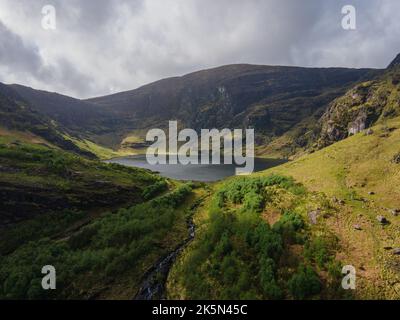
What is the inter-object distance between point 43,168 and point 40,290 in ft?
108

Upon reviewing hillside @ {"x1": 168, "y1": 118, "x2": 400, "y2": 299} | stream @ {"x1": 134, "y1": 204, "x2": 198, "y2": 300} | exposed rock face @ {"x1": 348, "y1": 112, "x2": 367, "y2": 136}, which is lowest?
stream @ {"x1": 134, "y1": 204, "x2": 198, "y2": 300}

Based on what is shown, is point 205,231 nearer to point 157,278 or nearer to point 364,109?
point 157,278

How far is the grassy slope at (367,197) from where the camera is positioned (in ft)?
87.5

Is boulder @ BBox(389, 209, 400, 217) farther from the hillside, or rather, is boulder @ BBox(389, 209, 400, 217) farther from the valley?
the valley

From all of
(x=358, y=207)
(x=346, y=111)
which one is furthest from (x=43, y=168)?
(x=346, y=111)

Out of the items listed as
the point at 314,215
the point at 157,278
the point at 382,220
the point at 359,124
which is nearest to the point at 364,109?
the point at 359,124

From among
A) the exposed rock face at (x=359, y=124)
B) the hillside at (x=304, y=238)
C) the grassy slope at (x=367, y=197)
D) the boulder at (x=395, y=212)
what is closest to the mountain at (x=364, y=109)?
the exposed rock face at (x=359, y=124)

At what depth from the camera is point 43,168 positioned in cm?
5594

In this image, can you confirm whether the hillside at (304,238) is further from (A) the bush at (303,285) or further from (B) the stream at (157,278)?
(B) the stream at (157,278)

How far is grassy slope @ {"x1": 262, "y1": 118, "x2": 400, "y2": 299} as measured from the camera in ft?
87.5

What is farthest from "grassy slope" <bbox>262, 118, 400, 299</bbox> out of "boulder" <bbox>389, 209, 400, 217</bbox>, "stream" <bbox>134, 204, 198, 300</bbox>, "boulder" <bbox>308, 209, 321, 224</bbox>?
"stream" <bbox>134, 204, 198, 300</bbox>
